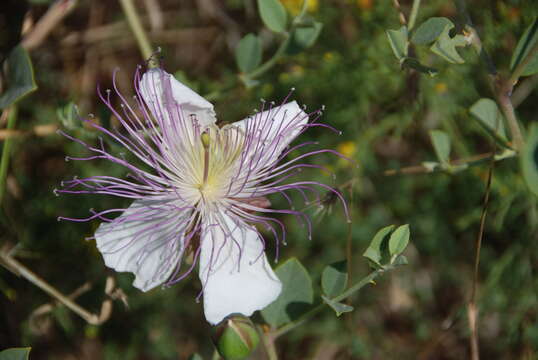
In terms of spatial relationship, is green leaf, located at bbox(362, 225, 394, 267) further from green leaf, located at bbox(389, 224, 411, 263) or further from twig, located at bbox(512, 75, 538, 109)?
twig, located at bbox(512, 75, 538, 109)

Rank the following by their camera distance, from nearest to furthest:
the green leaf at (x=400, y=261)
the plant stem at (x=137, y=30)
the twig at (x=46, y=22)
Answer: the green leaf at (x=400, y=261), the plant stem at (x=137, y=30), the twig at (x=46, y=22)

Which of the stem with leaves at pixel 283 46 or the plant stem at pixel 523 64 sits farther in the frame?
the stem with leaves at pixel 283 46

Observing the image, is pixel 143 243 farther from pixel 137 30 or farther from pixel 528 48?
pixel 528 48

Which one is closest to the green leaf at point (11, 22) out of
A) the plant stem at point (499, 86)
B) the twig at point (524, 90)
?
the plant stem at point (499, 86)

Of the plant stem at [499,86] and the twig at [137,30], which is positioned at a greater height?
the twig at [137,30]

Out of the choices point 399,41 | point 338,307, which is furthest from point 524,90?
point 338,307

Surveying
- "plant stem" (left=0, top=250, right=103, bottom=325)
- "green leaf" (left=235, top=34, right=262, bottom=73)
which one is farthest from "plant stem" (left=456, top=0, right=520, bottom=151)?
"plant stem" (left=0, top=250, right=103, bottom=325)

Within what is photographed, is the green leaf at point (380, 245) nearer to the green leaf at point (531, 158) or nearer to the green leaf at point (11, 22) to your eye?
the green leaf at point (531, 158)
